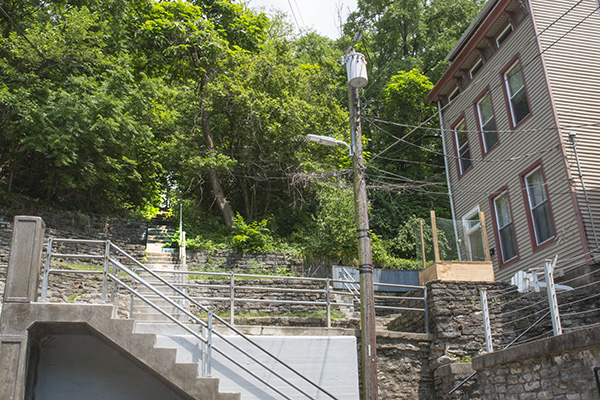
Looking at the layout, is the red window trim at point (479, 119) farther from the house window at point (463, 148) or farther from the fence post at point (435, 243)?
the fence post at point (435, 243)

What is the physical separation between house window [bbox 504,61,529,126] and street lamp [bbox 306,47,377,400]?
24.0 ft

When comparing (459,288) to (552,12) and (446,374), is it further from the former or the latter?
(552,12)

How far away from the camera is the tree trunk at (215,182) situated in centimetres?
2255

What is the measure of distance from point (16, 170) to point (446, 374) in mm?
16518

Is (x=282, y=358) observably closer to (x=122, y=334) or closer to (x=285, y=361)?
(x=285, y=361)

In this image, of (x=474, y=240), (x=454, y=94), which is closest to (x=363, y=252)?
(x=474, y=240)

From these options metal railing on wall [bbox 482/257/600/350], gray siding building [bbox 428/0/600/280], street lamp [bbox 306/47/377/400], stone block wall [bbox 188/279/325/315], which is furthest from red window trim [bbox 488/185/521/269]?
street lamp [bbox 306/47/377/400]

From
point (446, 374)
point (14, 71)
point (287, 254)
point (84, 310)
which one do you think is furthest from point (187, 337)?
point (14, 71)

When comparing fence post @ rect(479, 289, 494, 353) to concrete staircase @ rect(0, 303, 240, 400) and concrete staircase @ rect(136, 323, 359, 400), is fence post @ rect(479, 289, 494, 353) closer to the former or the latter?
concrete staircase @ rect(136, 323, 359, 400)

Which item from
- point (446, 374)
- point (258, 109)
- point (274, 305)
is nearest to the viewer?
point (446, 374)

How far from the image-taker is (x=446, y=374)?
35.6ft

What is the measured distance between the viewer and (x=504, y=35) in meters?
16.7

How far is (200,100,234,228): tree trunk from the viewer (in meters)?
22.5

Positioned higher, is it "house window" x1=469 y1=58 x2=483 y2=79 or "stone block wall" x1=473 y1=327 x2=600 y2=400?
"house window" x1=469 y1=58 x2=483 y2=79
